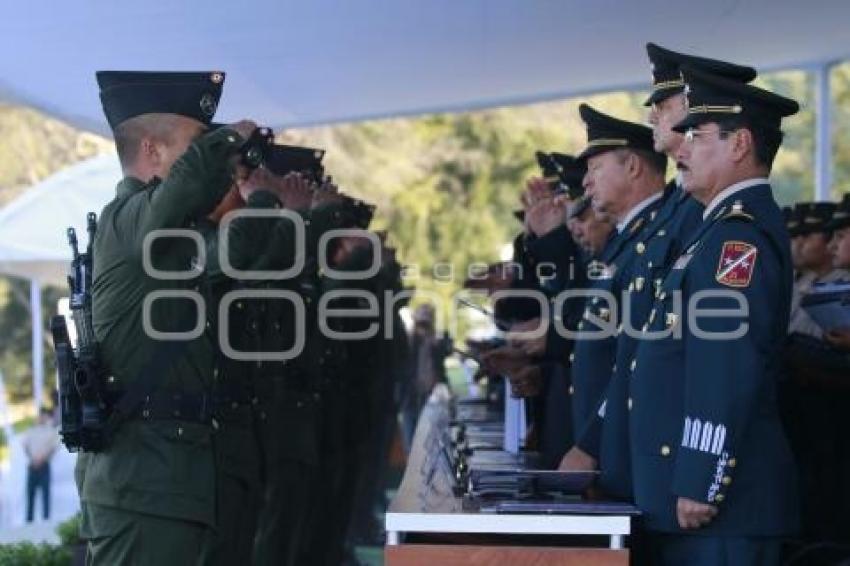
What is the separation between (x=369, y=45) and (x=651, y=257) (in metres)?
3.12

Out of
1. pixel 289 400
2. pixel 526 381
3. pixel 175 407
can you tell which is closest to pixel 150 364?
pixel 175 407

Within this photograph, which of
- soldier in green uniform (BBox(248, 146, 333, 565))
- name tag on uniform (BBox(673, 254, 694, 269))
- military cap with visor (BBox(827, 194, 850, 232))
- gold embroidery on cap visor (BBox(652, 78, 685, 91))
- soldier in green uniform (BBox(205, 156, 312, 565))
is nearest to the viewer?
name tag on uniform (BBox(673, 254, 694, 269))

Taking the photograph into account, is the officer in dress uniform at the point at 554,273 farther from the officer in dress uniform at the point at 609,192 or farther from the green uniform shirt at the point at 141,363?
the green uniform shirt at the point at 141,363

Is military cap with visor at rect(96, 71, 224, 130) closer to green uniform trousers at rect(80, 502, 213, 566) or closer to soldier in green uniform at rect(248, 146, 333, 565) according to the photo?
green uniform trousers at rect(80, 502, 213, 566)

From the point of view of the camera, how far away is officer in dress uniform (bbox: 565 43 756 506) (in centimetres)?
402

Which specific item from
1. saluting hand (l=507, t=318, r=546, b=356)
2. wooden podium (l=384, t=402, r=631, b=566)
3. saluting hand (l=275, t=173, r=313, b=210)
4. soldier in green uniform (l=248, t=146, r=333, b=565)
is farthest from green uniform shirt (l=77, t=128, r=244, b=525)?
saluting hand (l=275, t=173, r=313, b=210)

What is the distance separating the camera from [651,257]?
412 cm

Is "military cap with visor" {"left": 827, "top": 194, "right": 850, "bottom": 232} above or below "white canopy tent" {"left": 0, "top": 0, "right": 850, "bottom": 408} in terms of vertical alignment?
below

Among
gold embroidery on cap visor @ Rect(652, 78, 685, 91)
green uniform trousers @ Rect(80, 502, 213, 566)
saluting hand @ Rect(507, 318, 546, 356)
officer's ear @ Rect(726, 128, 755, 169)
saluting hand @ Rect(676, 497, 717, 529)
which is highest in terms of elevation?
gold embroidery on cap visor @ Rect(652, 78, 685, 91)

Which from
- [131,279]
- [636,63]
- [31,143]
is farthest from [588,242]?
[31,143]

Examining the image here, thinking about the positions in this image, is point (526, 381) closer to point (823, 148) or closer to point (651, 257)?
point (651, 257)

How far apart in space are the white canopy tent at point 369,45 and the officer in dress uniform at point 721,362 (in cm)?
236

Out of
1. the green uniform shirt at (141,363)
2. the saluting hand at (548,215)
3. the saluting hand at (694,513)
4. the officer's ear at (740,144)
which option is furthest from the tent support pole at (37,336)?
the saluting hand at (694,513)

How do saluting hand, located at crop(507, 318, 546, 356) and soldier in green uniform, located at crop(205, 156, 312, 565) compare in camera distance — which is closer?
soldier in green uniform, located at crop(205, 156, 312, 565)
